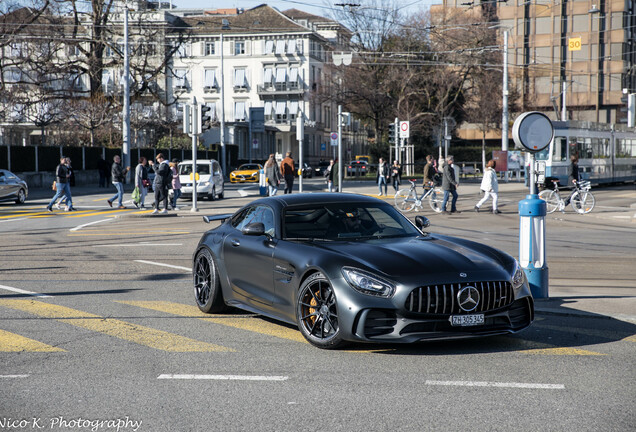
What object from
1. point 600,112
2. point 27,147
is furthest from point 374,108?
point 600,112

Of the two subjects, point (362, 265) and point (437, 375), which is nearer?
point (437, 375)

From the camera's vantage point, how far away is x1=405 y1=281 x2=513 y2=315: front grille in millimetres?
6695

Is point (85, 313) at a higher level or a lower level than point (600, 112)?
lower

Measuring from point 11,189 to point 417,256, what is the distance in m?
28.2

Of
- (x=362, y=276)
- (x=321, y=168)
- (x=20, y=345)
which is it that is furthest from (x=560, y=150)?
(x=321, y=168)

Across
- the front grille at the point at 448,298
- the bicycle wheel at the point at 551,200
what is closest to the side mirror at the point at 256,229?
the front grille at the point at 448,298

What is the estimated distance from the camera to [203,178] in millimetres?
34125

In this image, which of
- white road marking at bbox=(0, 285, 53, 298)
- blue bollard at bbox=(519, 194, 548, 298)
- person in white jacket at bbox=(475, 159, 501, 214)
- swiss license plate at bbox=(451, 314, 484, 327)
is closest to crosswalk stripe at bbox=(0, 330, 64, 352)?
white road marking at bbox=(0, 285, 53, 298)

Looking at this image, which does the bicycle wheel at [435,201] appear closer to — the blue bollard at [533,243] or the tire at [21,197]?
the tire at [21,197]

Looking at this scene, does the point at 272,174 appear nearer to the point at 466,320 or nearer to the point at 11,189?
the point at 11,189

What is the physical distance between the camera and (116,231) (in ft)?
67.8

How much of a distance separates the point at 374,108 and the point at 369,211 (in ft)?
187

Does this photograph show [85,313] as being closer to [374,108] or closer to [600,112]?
[374,108]

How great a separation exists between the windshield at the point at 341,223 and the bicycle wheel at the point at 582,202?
19.3 meters
